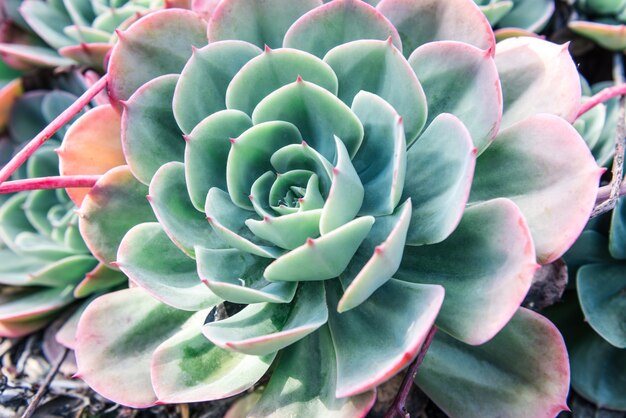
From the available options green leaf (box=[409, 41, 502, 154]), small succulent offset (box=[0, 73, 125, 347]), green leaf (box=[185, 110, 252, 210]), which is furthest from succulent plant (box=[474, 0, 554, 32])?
small succulent offset (box=[0, 73, 125, 347])

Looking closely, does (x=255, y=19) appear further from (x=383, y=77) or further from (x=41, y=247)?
(x=41, y=247)

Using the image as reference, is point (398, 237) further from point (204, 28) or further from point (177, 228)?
point (204, 28)

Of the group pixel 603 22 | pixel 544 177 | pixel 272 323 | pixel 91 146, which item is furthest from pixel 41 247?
pixel 603 22

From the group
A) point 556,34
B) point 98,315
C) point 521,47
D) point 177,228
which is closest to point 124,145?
point 177,228

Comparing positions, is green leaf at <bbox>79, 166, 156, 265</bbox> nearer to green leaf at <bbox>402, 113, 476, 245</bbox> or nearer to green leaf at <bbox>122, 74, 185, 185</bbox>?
green leaf at <bbox>122, 74, 185, 185</bbox>

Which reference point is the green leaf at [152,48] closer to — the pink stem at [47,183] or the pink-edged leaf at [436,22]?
the pink stem at [47,183]

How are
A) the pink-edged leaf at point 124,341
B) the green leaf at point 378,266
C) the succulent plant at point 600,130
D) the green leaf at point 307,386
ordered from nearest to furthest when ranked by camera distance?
the green leaf at point 378,266
the green leaf at point 307,386
the pink-edged leaf at point 124,341
the succulent plant at point 600,130

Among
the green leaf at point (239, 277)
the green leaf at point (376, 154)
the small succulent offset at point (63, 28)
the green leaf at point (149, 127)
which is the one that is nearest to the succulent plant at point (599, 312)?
the green leaf at point (376, 154)
